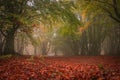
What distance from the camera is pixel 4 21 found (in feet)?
37.1

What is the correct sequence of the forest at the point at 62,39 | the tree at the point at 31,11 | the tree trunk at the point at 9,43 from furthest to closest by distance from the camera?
the tree trunk at the point at 9,43
the tree at the point at 31,11
the forest at the point at 62,39

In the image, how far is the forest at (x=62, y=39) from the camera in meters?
8.35

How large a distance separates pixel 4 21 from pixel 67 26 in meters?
8.16

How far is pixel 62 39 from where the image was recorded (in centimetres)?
3753

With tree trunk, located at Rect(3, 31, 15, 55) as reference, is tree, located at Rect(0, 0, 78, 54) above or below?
above

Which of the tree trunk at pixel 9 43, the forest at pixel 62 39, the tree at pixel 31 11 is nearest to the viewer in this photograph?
the forest at pixel 62 39

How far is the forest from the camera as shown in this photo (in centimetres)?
835

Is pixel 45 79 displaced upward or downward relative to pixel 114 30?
downward

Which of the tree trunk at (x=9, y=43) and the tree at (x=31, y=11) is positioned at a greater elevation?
the tree at (x=31, y=11)

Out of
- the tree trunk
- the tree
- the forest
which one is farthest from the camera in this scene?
the tree trunk

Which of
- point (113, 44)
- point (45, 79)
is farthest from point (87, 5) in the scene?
point (113, 44)

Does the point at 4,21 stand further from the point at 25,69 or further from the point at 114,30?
the point at 114,30

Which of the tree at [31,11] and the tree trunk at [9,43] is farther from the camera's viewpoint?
the tree trunk at [9,43]

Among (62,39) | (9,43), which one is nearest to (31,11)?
(9,43)
